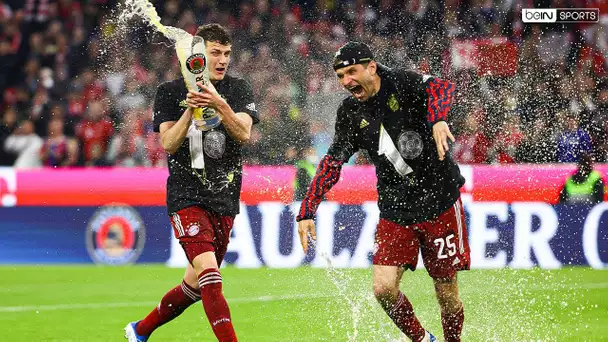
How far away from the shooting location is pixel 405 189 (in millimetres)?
6816

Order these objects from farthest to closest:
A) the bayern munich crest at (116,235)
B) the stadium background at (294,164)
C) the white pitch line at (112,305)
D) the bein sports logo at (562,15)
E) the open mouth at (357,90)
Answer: the bein sports logo at (562,15), the bayern munich crest at (116,235), the stadium background at (294,164), the white pitch line at (112,305), the open mouth at (357,90)

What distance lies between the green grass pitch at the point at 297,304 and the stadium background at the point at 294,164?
42mm

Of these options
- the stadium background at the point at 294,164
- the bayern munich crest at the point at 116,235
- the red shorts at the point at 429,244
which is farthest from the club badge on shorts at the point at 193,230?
the bayern munich crest at the point at 116,235

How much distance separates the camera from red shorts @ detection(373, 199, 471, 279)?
6.78 metres

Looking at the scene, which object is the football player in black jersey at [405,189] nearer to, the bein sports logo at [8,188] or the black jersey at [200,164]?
the black jersey at [200,164]

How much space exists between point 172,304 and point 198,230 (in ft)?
2.26

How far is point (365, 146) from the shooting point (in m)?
6.90

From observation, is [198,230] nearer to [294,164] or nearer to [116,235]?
[116,235]

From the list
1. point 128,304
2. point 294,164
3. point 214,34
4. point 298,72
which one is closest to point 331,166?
point 214,34

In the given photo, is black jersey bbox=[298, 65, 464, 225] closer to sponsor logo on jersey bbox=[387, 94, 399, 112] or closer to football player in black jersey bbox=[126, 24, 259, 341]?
sponsor logo on jersey bbox=[387, 94, 399, 112]

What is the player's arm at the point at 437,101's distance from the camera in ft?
20.4

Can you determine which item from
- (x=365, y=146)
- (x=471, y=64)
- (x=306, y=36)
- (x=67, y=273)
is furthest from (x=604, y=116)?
(x=365, y=146)

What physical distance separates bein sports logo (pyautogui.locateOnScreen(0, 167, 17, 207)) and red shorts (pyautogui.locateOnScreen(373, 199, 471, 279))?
8.55 metres

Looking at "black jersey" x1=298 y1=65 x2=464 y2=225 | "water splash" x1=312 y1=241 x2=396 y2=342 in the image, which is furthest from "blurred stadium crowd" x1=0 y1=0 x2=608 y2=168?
"black jersey" x1=298 y1=65 x2=464 y2=225
